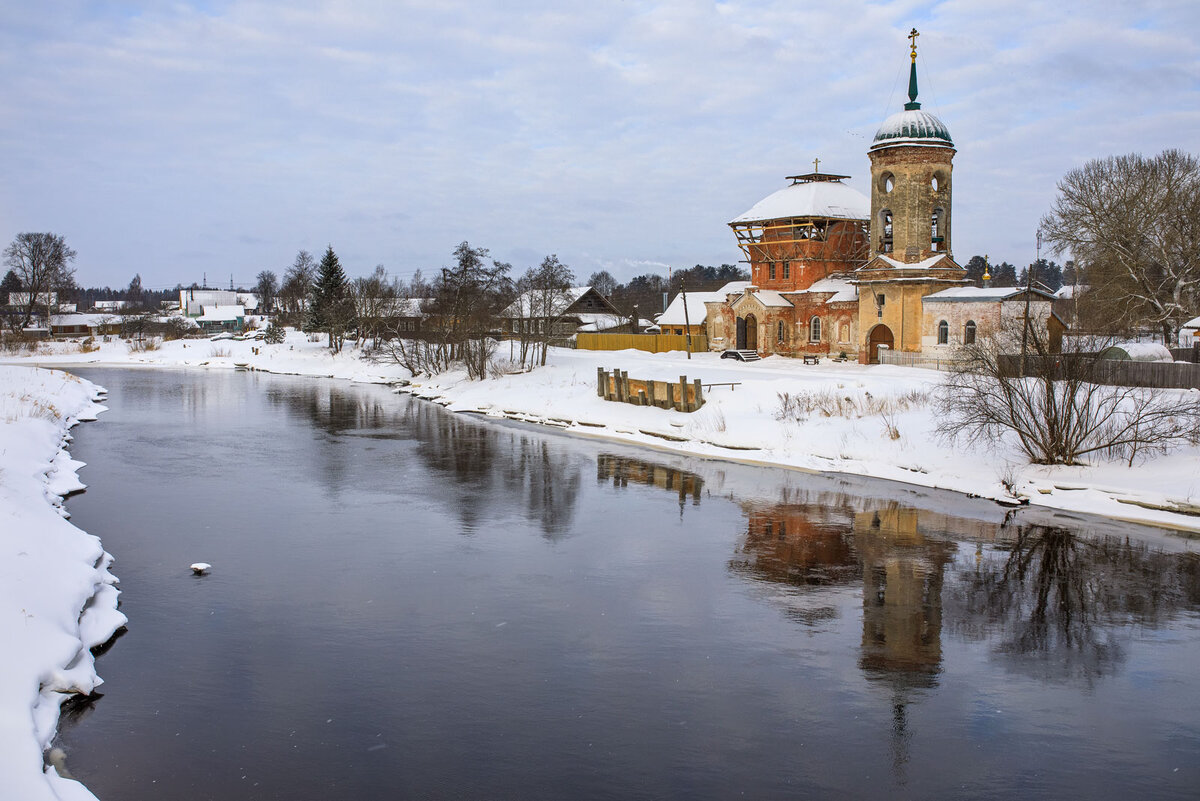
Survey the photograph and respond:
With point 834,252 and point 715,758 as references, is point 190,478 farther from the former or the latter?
point 834,252

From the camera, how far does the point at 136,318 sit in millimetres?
91500

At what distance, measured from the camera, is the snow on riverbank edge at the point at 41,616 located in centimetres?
836

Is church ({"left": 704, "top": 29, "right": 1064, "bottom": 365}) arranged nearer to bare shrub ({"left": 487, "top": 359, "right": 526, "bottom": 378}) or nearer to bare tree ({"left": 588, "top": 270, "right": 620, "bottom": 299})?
bare shrub ({"left": 487, "top": 359, "right": 526, "bottom": 378})

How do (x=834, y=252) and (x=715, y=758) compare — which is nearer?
(x=715, y=758)

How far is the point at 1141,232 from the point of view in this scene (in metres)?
41.5

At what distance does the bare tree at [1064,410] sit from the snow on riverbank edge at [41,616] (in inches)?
708

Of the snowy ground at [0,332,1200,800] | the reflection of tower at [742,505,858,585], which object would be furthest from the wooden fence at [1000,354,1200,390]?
the reflection of tower at [742,505,858,585]

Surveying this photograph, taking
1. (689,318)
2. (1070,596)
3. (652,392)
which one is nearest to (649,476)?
(652,392)

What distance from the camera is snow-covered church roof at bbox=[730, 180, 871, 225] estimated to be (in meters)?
48.9

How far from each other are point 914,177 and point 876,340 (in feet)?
25.2

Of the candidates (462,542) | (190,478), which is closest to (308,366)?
(190,478)

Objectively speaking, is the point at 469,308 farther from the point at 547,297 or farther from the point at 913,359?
the point at 913,359

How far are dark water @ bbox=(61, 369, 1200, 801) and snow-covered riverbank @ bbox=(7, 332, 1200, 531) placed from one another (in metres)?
1.56

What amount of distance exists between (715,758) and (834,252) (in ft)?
143
